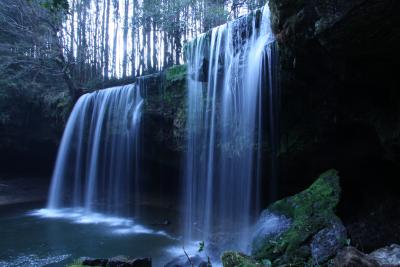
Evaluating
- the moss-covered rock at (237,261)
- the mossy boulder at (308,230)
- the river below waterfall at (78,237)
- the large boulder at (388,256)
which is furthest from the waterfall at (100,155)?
the large boulder at (388,256)

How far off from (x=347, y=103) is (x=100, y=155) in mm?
10184

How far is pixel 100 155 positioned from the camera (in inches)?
557

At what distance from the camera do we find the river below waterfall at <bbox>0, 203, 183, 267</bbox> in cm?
767

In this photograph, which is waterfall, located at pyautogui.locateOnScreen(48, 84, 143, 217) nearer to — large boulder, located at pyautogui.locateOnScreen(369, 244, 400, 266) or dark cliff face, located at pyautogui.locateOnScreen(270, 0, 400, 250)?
dark cliff face, located at pyautogui.locateOnScreen(270, 0, 400, 250)

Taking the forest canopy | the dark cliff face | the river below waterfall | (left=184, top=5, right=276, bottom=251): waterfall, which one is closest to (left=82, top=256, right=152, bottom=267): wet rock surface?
the river below waterfall

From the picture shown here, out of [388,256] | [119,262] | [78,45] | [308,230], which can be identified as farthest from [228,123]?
[78,45]

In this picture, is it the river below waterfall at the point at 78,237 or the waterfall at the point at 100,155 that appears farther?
the waterfall at the point at 100,155

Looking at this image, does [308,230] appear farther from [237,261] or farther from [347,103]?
[347,103]

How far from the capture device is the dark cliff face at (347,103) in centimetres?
447

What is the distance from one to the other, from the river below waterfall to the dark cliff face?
3.52 meters

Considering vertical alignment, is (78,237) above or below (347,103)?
below

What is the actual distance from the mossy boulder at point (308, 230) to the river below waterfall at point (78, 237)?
105 inches

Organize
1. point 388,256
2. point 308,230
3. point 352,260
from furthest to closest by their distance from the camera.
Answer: point 308,230 < point 388,256 < point 352,260

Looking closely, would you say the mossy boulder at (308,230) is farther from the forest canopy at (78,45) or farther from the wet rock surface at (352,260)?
the forest canopy at (78,45)
